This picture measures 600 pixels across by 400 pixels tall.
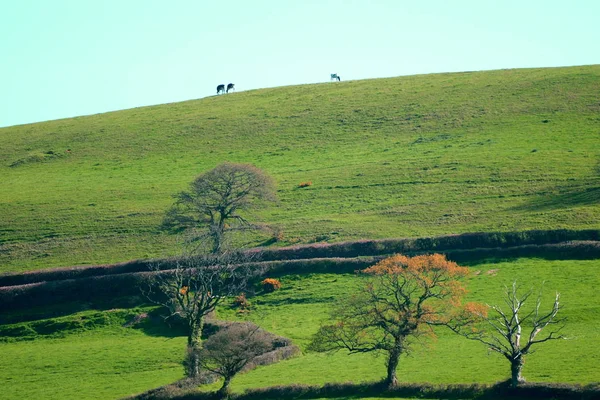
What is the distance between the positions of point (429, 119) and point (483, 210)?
107 ft

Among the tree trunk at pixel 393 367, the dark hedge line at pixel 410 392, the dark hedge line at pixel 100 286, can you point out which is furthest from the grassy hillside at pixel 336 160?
the dark hedge line at pixel 410 392

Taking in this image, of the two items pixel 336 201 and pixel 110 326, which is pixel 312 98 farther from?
pixel 110 326

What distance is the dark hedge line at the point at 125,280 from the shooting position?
62531 mm

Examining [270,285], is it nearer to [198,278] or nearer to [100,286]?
[198,278]

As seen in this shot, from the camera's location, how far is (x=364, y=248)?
217ft

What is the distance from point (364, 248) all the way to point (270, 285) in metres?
8.54

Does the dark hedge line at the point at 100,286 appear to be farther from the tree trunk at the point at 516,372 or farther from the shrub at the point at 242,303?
the tree trunk at the point at 516,372

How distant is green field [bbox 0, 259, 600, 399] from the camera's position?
43500 mm

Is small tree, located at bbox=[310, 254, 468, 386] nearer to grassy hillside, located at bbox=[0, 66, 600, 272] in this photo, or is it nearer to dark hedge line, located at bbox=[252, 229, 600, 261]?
dark hedge line, located at bbox=[252, 229, 600, 261]

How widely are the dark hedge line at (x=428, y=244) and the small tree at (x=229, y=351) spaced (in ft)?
68.7

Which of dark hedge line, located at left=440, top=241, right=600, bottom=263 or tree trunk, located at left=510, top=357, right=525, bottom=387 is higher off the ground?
dark hedge line, located at left=440, top=241, right=600, bottom=263

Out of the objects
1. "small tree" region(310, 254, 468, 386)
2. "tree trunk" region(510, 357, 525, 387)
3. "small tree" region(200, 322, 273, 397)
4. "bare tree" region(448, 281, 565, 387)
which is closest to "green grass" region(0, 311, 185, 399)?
"small tree" region(200, 322, 273, 397)

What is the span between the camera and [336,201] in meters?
81.3

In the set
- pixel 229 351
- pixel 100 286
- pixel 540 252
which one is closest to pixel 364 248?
pixel 540 252
